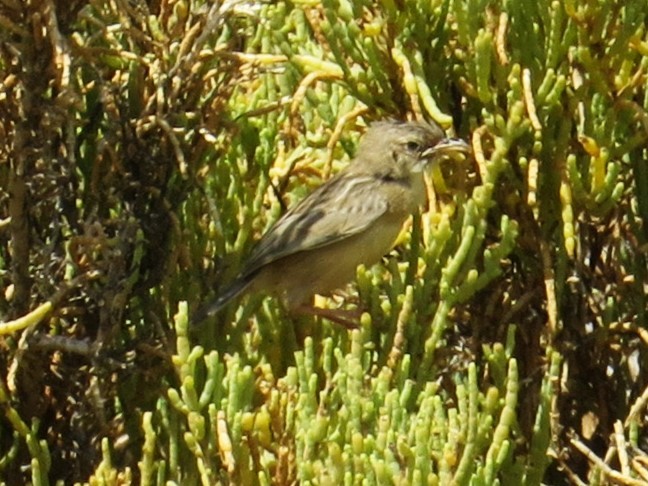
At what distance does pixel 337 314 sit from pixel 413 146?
0.71 meters

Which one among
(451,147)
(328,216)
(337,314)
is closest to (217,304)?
(337,314)

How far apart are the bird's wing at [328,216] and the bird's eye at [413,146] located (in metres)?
0.30

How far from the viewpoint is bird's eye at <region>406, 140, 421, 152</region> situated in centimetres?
622

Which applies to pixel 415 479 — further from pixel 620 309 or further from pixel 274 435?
pixel 620 309

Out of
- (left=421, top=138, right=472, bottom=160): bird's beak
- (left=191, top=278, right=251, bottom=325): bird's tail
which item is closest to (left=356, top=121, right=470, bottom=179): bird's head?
(left=421, top=138, right=472, bottom=160): bird's beak

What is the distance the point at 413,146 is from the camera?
20.6 ft

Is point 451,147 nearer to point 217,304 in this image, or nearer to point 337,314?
point 337,314

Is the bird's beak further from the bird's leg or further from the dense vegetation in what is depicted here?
the bird's leg

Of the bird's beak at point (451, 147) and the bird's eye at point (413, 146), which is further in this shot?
the bird's eye at point (413, 146)

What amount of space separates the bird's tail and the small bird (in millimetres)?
56

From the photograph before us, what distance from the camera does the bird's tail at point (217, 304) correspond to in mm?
5820

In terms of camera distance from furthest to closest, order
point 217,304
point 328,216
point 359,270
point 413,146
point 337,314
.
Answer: point 328,216, point 413,146, point 337,314, point 217,304, point 359,270

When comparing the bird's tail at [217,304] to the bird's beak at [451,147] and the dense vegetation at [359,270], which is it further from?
the bird's beak at [451,147]

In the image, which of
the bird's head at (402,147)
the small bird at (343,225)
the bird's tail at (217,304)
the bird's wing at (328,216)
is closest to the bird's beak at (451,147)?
the bird's head at (402,147)
